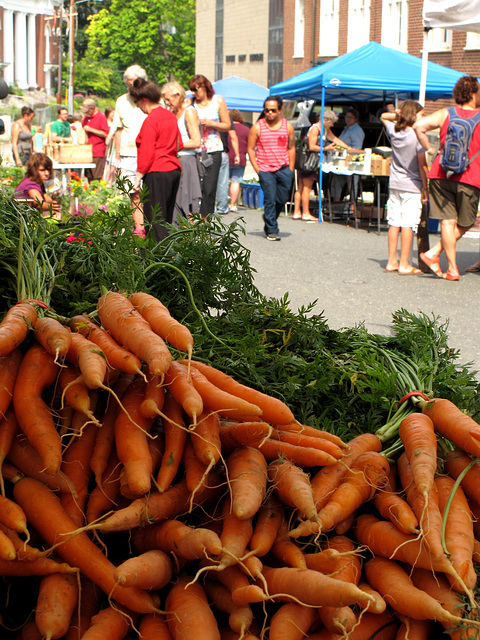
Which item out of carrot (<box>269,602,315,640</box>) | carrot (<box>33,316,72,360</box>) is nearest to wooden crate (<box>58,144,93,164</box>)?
carrot (<box>33,316,72,360</box>)

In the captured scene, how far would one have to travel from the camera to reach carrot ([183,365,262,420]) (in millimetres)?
2182

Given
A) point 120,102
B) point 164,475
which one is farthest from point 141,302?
point 120,102

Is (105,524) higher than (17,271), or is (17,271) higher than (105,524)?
(17,271)

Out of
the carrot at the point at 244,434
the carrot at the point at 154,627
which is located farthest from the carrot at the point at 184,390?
the carrot at the point at 154,627

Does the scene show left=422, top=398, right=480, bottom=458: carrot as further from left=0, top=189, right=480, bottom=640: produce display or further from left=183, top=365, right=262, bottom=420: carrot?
left=183, top=365, right=262, bottom=420: carrot

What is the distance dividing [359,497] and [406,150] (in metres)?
7.51

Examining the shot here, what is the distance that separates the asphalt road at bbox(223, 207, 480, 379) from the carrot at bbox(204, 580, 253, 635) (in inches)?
155

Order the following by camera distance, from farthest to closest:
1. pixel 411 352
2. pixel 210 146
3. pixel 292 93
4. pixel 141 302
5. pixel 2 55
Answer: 1. pixel 2 55
2. pixel 292 93
3. pixel 210 146
4. pixel 411 352
5. pixel 141 302

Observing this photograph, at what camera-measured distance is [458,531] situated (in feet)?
6.85

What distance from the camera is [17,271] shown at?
8.62ft

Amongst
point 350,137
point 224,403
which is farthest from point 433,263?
point 224,403

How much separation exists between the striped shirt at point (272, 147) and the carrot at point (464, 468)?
31.3 ft

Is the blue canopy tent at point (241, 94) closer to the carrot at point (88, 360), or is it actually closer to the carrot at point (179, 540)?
the carrot at point (88, 360)

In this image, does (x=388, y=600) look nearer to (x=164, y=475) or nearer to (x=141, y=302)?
Answer: (x=164, y=475)
